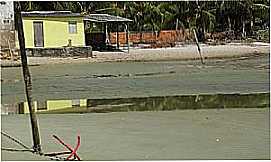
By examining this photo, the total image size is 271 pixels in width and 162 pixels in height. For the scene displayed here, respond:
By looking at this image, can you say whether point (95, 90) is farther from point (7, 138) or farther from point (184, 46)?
point (184, 46)

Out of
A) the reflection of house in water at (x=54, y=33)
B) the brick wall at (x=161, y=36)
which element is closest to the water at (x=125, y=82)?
the reflection of house in water at (x=54, y=33)

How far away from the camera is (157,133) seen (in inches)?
245

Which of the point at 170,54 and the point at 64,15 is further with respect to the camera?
the point at 170,54

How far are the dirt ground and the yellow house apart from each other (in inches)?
558

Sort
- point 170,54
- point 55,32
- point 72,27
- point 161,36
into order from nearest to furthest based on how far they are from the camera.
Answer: point 55,32 → point 72,27 → point 170,54 → point 161,36

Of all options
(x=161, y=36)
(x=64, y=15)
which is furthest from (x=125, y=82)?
(x=161, y=36)

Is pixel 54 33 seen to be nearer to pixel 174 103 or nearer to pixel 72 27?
pixel 72 27

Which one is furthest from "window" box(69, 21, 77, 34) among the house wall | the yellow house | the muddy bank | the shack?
the muddy bank

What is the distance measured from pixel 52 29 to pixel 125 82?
9.90 metres

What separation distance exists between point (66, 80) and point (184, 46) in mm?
16138

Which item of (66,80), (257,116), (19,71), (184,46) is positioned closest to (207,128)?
(257,116)

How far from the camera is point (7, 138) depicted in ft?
17.3

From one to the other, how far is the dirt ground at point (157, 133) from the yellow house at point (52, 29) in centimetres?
1418

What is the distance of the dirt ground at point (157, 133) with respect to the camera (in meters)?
4.88
